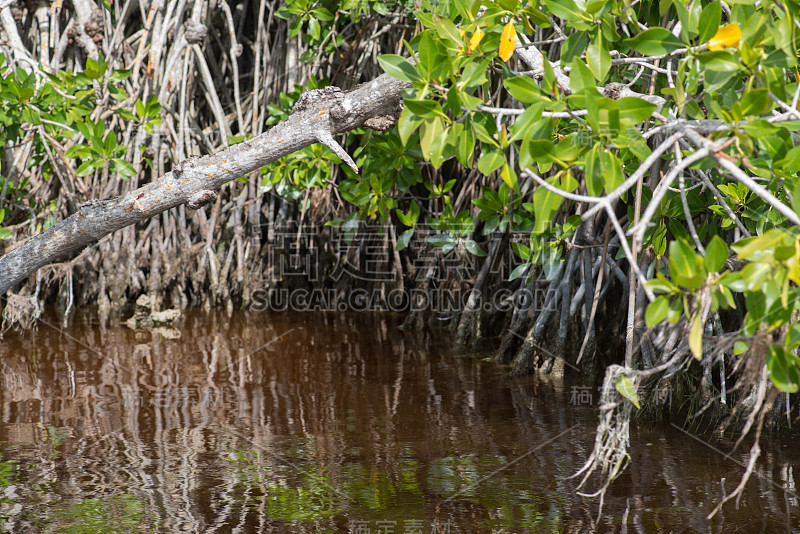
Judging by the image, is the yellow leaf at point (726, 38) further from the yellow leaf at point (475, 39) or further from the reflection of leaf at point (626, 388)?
the reflection of leaf at point (626, 388)

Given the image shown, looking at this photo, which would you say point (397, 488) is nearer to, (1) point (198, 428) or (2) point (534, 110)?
(1) point (198, 428)

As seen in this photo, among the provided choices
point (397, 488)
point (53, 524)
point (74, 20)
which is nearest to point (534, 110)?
point (397, 488)

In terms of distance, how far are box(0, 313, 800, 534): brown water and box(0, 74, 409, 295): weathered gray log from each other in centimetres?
66

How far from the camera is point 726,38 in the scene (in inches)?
58.7

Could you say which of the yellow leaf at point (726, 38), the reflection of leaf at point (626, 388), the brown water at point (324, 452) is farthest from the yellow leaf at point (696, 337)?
the brown water at point (324, 452)

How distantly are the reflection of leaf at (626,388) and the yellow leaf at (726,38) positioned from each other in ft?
2.27

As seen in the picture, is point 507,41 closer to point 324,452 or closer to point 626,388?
point 626,388

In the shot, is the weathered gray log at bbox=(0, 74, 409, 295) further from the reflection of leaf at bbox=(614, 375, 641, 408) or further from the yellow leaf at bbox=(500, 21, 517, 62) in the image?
the reflection of leaf at bbox=(614, 375, 641, 408)

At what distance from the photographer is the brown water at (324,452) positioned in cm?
194

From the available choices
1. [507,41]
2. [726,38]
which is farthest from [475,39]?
[726,38]

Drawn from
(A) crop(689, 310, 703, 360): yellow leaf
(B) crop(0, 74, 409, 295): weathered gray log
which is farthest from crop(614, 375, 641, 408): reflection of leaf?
(B) crop(0, 74, 409, 295): weathered gray log

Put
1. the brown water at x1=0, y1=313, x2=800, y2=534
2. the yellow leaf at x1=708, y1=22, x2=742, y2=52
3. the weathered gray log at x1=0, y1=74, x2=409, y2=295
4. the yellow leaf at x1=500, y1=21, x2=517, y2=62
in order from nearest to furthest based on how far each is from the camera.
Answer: the yellow leaf at x1=708, y1=22, x2=742, y2=52 → the yellow leaf at x1=500, y1=21, x2=517, y2=62 → the brown water at x1=0, y1=313, x2=800, y2=534 → the weathered gray log at x1=0, y1=74, x2=409, y2=295

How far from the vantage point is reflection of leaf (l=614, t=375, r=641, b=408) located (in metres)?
1.53

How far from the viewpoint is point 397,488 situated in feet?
6.93
